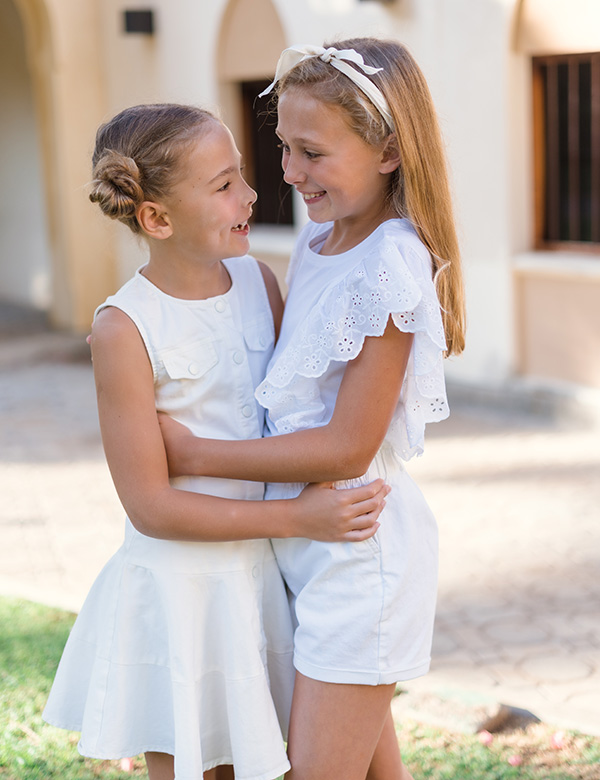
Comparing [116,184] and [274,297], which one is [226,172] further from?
[274,297]

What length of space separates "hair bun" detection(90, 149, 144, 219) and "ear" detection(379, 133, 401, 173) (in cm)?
46

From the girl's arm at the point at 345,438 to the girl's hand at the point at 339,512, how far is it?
0.04m

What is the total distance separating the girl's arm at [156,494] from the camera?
1897 mm

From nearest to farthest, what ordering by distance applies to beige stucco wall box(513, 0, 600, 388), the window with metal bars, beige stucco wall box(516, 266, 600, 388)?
beige stucco wall box(513, 0, 600, 388) → beige stucco wall box(516, 266, 600, 388) → the window with metal bars

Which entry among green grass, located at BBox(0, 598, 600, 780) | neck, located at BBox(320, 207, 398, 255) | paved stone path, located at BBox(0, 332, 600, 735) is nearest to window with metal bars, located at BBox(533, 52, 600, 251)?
paved stone path, located at BBox(0, 332, 600, 735)

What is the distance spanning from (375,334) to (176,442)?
44 centimetres

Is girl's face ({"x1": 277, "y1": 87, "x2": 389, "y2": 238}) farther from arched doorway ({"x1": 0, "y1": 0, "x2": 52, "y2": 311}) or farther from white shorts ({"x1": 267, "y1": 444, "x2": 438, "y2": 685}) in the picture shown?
arched doorway ({"x1": 0, "y1": 0, "x2": 52, "y2": 311})

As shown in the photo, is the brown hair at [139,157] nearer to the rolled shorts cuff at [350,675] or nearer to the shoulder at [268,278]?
the shoulder at [268,278]

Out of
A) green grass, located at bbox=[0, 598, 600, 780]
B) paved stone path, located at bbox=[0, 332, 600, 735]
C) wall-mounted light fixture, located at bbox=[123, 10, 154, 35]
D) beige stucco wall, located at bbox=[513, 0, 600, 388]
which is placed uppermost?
wall-mounted light fixture, located at bbox=[123, 10, 154, 35]

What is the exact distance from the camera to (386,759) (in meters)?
2.21

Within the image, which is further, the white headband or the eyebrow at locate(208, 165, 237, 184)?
the eyebrow at locate(208, 165, 237, 184)

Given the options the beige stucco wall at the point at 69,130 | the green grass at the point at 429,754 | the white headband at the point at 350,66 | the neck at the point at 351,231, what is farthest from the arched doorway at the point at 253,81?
the white headband at the point at 350,66

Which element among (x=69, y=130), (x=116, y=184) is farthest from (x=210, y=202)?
(x=69, y=130)

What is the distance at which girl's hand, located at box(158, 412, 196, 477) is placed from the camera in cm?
196
